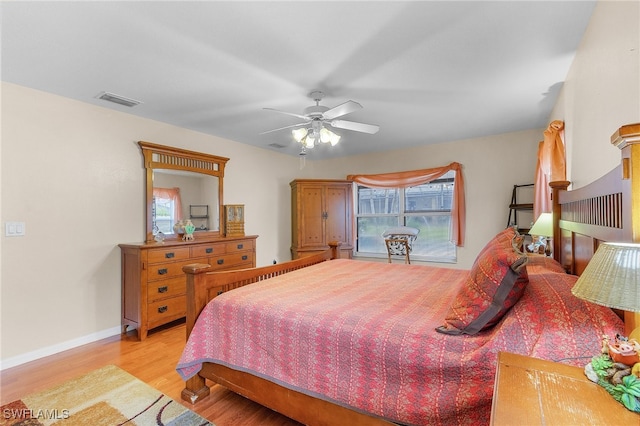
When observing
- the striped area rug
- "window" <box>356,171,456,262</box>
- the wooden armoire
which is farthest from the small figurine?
the wooden armoire

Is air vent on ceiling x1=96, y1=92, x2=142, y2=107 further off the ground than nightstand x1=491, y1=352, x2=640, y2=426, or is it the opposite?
air vent on ceiling x1=96, y1=92, x2=142, y2=107

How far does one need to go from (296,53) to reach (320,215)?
3.24 meters

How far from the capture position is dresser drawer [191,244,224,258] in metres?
3.35

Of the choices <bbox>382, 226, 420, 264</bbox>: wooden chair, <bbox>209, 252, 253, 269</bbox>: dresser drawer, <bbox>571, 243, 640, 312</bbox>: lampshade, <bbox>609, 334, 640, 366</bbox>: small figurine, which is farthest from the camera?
<bbox>382, 226, 420, 264</bbox>: wooden chair

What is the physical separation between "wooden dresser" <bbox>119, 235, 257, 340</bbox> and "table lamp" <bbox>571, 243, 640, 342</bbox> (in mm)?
3240

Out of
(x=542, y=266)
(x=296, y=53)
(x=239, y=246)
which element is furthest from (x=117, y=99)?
(x=542, y=266)

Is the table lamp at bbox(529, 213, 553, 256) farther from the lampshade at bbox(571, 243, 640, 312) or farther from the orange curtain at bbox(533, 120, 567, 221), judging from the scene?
the lampshade at bbox(571, 243, 640, 312)

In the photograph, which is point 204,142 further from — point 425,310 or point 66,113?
point 425,310

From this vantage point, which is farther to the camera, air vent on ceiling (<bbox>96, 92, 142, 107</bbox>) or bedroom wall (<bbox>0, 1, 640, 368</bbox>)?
air vent on ceiling (<bbox>96, 92, 142, 107</bbox>)

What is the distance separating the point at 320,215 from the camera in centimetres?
505

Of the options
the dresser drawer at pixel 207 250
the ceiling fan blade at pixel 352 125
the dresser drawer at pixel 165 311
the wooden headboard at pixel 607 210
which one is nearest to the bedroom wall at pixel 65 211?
the dresser drawer at pixel 165 311

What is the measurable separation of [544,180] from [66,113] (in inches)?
196

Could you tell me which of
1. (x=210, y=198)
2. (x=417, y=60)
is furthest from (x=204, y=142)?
(x=417, y=60)

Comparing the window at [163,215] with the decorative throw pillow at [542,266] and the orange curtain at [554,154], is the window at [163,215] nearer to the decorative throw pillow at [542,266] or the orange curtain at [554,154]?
the decorative throw pillow at [542,266]
